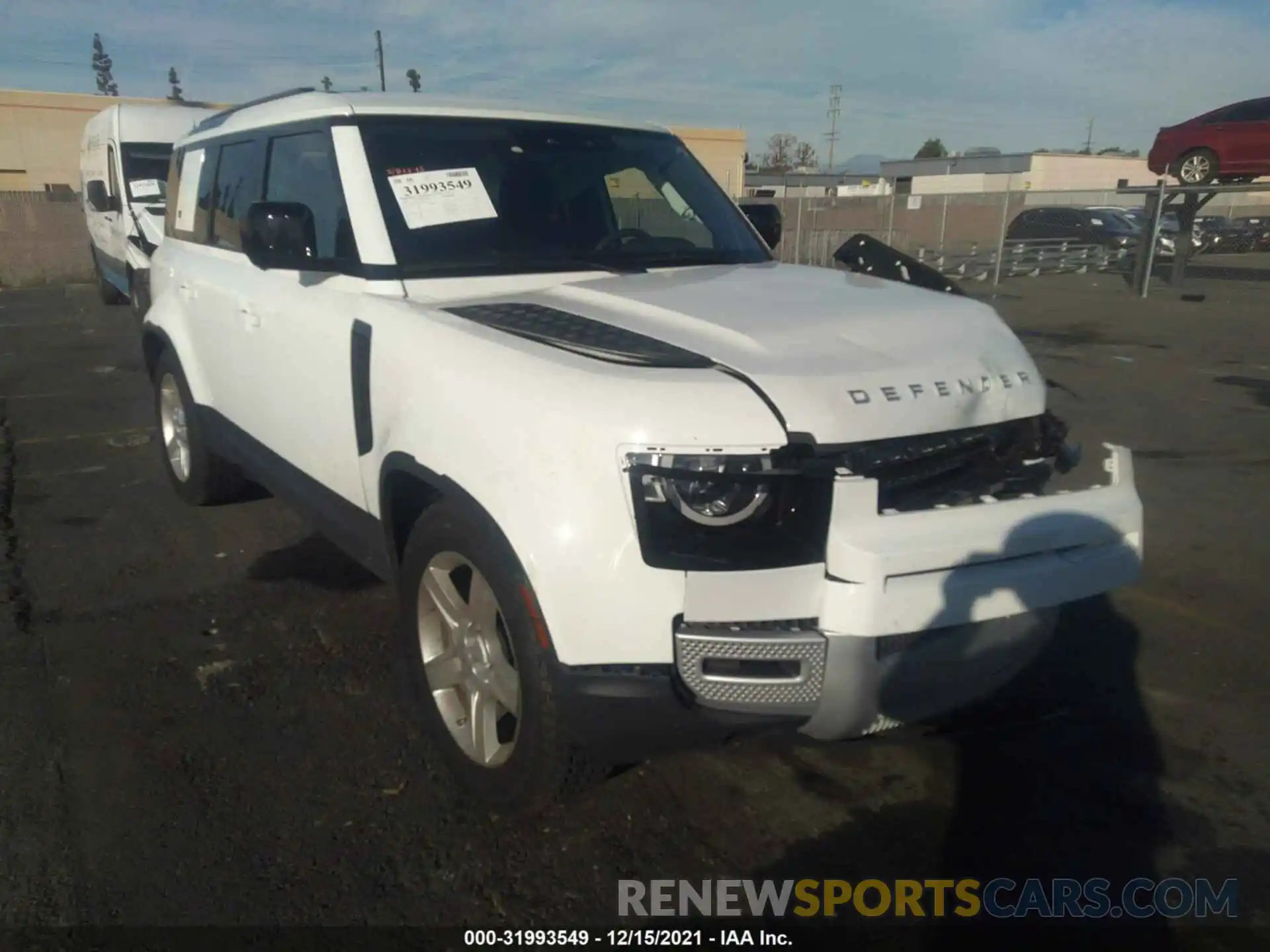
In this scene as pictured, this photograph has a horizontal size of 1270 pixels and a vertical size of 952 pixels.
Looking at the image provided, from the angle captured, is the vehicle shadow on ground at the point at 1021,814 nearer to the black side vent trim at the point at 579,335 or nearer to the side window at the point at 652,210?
the black side vent trim at the point at 579,335

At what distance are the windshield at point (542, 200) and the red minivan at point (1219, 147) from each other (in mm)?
17858

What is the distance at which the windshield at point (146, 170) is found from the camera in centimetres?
1238

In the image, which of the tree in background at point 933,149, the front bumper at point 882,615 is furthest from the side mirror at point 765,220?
the tree in background at point 933,149

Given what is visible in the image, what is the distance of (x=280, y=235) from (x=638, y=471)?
184 centimetres

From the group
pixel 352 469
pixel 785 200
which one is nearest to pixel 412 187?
pixel 352 469

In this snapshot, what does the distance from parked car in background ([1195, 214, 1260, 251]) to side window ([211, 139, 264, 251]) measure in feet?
92.3

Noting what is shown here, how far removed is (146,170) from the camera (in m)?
12.8

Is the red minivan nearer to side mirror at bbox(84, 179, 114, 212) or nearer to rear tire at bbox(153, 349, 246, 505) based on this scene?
side mirror at bbox(84, 179, 114, 212)

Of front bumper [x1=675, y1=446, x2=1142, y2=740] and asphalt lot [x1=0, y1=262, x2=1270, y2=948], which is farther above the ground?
front bumper [x1=675, y1=446, x2=1142, y2=740]

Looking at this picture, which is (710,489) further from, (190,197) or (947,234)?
(947,234)

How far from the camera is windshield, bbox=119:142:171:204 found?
40.6 ft

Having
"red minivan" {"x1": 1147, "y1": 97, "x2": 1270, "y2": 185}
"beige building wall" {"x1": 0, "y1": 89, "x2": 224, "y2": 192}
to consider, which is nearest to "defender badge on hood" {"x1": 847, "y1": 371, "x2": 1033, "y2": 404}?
"red minivan" {"x1": 1147, "y1": 97, "x2": 1270, "y2": 185}

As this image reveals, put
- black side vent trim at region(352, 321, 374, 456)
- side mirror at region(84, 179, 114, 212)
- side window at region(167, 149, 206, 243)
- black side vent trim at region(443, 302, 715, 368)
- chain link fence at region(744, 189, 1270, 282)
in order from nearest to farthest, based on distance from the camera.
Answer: black side vent trim at region(443, 302, 715, 368) < black side vent trim at region(352, 321, 374, 456) < side window at region(167, 149, 206, 243) < side mirror at region(84, 179, 114, 212) < chain link fence at region(744, 189, 1270, 282)

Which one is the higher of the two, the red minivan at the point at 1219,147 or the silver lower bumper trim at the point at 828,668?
the red minivan at the point at 1219,147
